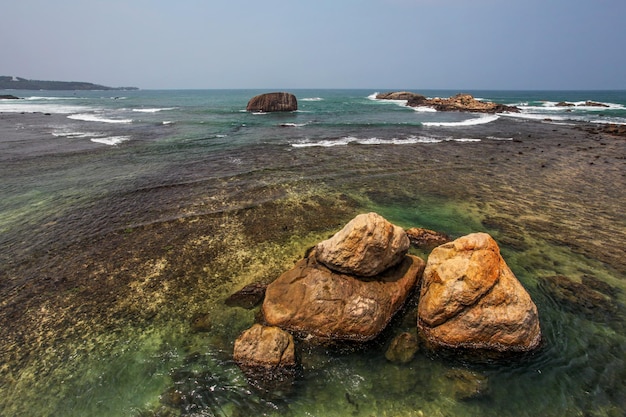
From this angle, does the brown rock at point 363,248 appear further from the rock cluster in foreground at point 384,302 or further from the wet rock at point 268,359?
the wet rock at point 268,359

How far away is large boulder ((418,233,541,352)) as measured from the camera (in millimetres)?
8273

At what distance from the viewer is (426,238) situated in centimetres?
1391

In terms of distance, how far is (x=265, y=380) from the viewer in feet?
24.9

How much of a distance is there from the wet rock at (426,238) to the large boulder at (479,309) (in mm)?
4513

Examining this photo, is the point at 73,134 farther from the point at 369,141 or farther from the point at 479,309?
the point at 479,309

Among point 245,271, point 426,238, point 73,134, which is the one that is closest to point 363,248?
point 245,271

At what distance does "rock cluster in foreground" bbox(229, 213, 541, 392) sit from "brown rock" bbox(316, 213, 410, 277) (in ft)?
0.10

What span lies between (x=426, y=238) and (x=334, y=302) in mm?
6848

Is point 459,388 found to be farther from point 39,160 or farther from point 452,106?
point 452,106

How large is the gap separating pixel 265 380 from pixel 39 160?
1292 inches

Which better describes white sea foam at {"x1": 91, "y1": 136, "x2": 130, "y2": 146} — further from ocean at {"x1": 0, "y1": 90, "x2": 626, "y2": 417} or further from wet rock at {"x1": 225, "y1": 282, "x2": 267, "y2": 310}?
wet rock at {"x1": 225, "y1": 282, "x2": 267, "y2": 310}

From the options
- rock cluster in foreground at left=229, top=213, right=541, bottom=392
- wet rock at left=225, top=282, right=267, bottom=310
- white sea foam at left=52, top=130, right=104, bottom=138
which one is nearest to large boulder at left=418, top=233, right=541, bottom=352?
rock cluster in foreground at left=229, top=213, right=541, bottom=392

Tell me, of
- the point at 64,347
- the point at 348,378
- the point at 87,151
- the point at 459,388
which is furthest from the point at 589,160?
the point at 87,151

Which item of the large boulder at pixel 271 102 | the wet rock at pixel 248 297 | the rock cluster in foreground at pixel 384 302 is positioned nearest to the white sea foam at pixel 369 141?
the wet rock at pixel 248 297
